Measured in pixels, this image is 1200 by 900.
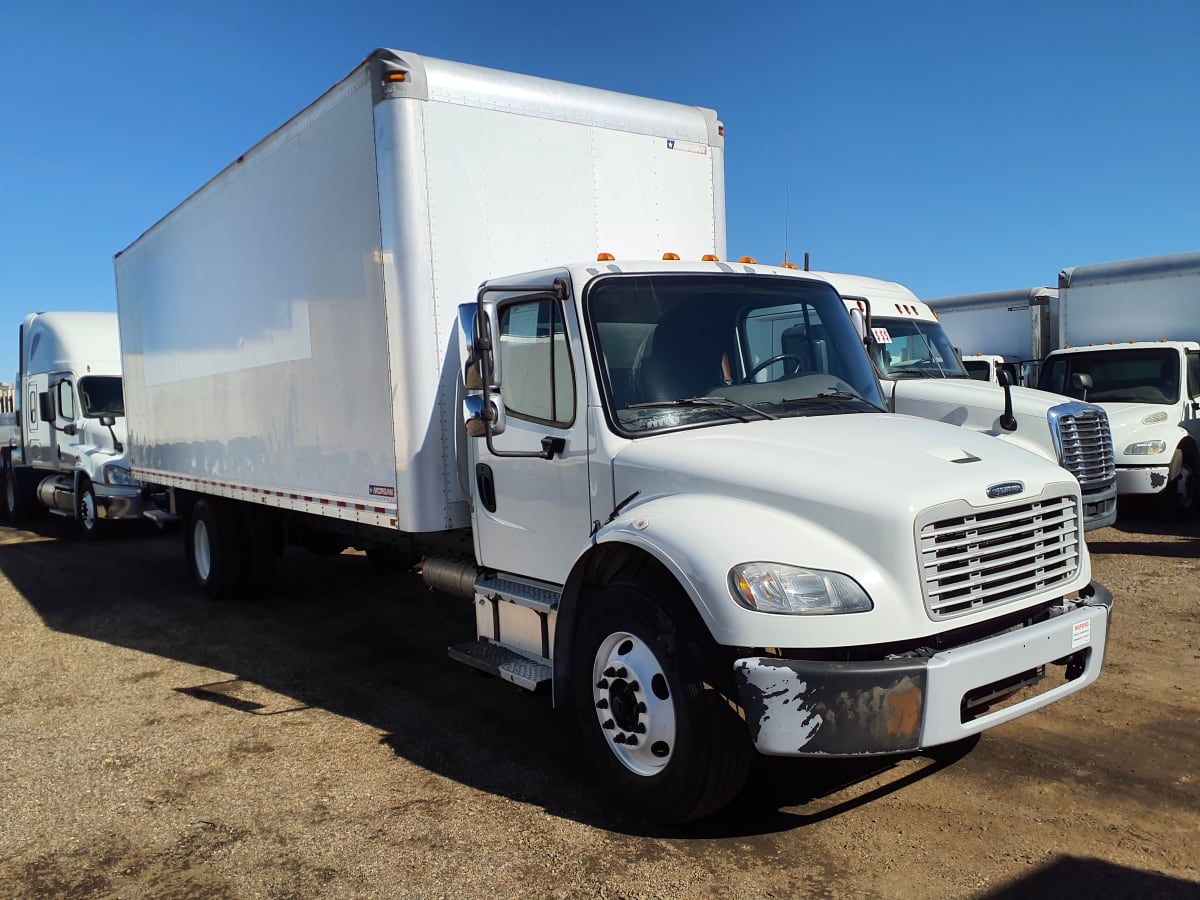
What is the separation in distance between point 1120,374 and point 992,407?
13.6 feet

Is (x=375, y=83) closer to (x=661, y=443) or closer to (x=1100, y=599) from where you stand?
(x=661, y=443)

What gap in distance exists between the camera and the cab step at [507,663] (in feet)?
15.2

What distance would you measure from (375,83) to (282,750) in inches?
149

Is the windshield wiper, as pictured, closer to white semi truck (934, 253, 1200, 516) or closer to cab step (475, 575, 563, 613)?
cab step (475, 575, 563, 613)

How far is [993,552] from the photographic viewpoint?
3652 millimetres

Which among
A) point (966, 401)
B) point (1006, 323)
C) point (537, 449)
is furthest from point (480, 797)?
point (1006, 323)

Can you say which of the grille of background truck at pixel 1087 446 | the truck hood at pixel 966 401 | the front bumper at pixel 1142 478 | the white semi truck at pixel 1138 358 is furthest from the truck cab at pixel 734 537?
the front bumper at pixel 1142 478

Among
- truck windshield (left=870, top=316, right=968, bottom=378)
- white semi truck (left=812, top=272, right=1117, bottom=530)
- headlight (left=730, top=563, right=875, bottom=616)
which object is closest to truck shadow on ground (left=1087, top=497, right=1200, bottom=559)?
white semi truck (left=812, top=272, right=1117, bottom=530)

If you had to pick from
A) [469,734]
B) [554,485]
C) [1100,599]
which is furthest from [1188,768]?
[469,734]

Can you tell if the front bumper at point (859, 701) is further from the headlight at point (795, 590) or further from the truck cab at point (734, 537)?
the headlight at point (795, 590)

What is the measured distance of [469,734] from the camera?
5.20m

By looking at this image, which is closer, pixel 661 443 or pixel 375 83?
pixel 661 443

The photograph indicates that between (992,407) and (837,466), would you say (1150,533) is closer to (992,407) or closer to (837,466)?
(992,407)

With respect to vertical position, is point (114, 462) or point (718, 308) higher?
point (718, 308)
